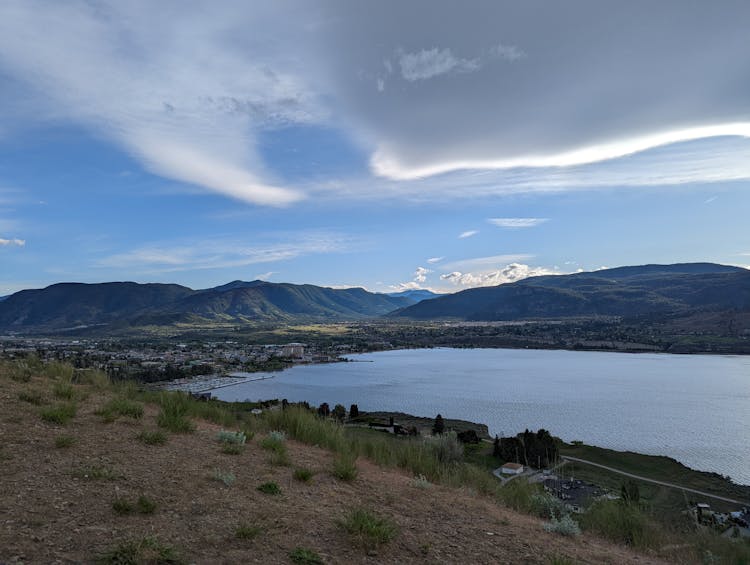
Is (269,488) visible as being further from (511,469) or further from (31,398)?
(511,469)

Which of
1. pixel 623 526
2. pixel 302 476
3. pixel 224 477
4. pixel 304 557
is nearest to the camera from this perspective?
pixel 304 557

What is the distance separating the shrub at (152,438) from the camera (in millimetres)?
7281

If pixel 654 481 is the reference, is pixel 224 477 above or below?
above

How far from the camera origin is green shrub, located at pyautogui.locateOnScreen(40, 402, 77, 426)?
7.43 meters

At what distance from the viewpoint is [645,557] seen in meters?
6.18

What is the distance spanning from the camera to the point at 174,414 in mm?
9352

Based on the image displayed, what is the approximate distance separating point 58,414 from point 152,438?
1632 millimetres

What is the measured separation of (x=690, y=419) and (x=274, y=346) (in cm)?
11496

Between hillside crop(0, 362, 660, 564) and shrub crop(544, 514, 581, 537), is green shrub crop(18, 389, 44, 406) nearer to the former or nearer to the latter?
hillside crop(0, 362, 660, 564)

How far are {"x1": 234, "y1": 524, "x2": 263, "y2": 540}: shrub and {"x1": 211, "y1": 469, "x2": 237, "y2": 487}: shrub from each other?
145 cm

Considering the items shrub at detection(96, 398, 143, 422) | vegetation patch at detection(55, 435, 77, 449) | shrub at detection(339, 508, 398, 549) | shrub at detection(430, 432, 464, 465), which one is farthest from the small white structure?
vegetation patch at detection(55, 435, 77, 449)

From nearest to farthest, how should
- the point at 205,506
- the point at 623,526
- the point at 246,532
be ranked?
1. the point at 246,532
2. the point at 205,506
3. the point at 623,526

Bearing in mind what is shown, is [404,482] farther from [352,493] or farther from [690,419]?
[690,419]

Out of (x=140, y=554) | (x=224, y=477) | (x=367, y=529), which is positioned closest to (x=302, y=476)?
(x=224, y=477)
